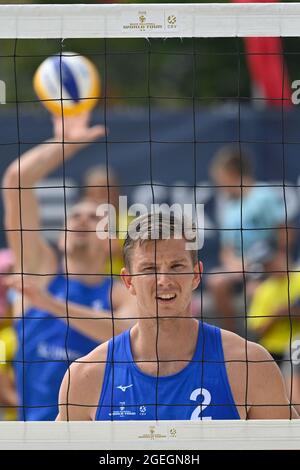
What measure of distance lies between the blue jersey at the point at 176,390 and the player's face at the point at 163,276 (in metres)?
0.14

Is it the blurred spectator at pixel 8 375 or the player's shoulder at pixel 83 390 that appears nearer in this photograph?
the player's shoulder at pixel 83 390

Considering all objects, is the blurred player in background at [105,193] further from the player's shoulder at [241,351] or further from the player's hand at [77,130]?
the player's shoulder at [241,351]

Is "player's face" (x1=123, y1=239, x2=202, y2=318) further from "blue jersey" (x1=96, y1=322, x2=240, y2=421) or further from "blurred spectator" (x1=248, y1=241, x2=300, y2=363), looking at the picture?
"blurred spectator" (x1=248, y1=241, x2=300, y2=363)

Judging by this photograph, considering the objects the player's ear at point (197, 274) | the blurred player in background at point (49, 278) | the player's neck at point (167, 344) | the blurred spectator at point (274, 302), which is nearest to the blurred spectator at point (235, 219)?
the blurred spectator at point (274, 302)

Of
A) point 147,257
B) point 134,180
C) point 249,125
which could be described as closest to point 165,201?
point 134,180

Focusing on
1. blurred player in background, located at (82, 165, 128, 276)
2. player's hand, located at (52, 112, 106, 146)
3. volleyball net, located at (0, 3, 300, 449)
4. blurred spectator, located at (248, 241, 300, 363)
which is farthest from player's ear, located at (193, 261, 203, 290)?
blurred player in background, located at (82, 165, 128, 276)

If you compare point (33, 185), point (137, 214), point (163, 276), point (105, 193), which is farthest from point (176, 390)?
point (105, 193)

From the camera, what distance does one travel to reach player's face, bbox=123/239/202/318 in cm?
390

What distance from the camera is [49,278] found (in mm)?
6508

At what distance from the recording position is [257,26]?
390 cm

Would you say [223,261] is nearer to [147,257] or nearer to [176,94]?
[147,257]

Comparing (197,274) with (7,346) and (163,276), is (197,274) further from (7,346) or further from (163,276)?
(7,346)

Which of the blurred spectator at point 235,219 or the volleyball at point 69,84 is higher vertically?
the volleyball at point 69,84

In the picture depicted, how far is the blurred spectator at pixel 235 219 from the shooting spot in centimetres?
826
